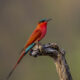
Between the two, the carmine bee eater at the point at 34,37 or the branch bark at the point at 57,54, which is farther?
the carmine bee eater at the point at 34,37

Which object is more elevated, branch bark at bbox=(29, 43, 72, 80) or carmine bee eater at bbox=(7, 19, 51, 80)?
carmine bee eater at bbox=(7, 19, 51, 80)

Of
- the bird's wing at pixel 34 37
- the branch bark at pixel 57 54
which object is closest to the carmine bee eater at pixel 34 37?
the bird's wing at pixel 34 37

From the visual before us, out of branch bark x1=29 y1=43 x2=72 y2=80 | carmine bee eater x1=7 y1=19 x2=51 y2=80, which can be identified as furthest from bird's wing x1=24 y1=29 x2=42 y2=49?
branch bark x1=29 y1=43 x2=72 y2=80

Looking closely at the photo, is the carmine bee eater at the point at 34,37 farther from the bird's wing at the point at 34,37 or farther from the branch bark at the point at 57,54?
Answer: the branch bark at the point at 57,54

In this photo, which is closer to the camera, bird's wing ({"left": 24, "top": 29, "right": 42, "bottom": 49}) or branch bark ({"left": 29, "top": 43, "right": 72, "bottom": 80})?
branch bark ({"left": 29, "top": 43, "right": 72, "bottom": 80})

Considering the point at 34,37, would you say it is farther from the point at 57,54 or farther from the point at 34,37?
the point at 57,54

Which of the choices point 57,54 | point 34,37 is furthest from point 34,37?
point 57,54

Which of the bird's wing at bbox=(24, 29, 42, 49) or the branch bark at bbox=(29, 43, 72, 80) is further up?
the bird's wing at bbox=(24, 29, 42, 49)

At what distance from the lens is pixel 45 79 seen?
8.33 metres

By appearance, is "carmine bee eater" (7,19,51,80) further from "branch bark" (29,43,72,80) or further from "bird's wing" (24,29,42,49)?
"branch bark" (29,43,72,80)

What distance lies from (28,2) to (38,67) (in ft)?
7.86

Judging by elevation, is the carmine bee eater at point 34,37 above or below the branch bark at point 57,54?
above

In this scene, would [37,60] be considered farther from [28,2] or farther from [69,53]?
[28,2]

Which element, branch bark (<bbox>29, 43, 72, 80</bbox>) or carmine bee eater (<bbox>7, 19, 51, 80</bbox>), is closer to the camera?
branch bark (<bbox>29, 43, 72, 80</bbox>)
